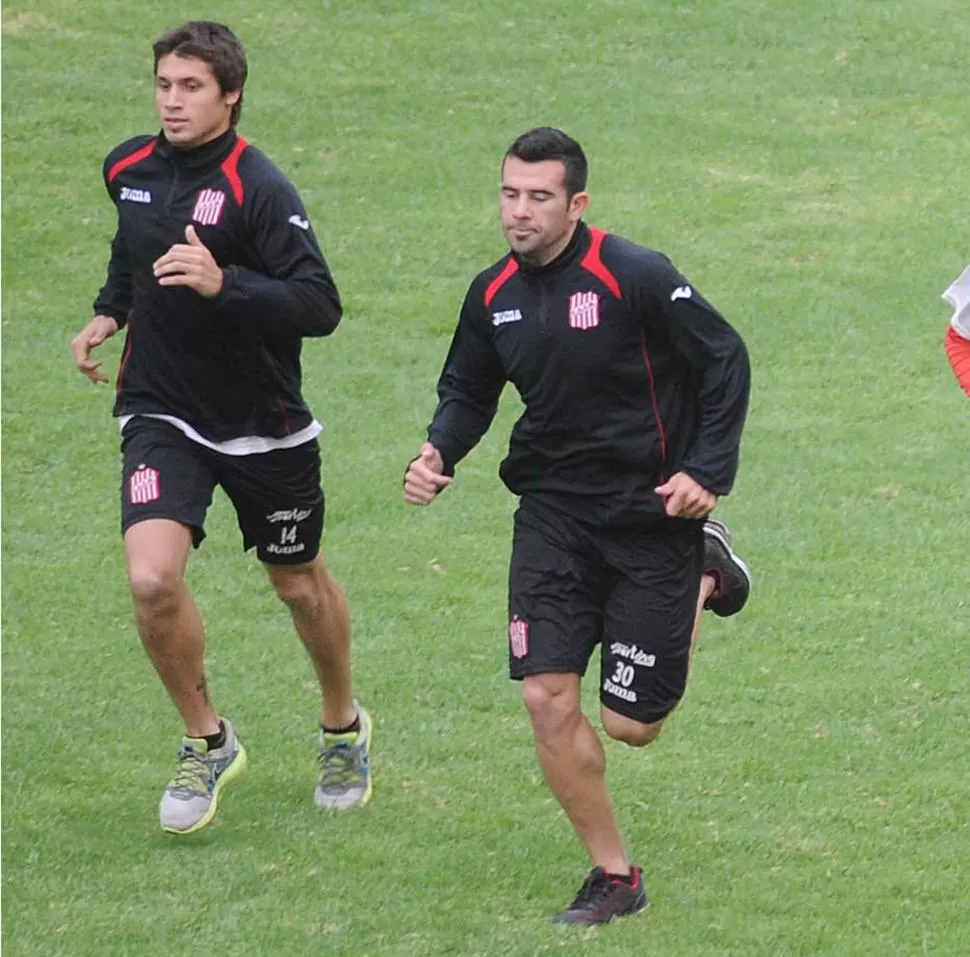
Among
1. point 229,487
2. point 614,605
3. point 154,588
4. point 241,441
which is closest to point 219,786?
point 154,588

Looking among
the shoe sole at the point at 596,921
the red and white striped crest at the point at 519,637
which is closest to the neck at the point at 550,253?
the red and white striped crest at the point at 519,637

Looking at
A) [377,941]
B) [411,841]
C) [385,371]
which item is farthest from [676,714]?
[385,371]

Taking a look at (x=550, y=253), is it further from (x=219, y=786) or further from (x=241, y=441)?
(x=219, y=786)

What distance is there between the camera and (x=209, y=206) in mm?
6438

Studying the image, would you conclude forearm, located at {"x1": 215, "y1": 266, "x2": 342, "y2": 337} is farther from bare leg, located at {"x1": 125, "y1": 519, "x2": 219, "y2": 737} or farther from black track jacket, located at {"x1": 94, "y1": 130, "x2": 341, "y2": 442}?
bare leg, located at {"x1": 125, "y1": 519, "x2": 219, "y2": 737}

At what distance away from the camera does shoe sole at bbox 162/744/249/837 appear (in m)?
6.55

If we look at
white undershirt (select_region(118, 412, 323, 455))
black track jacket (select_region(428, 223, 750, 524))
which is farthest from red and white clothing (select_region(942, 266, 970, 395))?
white undershirt (select_region(118, 412, 323, 455))

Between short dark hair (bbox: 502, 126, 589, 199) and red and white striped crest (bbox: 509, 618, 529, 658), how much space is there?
118cm

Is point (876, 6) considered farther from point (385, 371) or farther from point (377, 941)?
point (377, 941)

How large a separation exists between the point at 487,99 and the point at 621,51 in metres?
1.27

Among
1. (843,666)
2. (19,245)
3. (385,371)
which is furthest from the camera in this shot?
(19,245)

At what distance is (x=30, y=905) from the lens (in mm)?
6145

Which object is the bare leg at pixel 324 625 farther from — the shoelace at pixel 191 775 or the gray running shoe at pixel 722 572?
the gray running shoe at pixel 722 572

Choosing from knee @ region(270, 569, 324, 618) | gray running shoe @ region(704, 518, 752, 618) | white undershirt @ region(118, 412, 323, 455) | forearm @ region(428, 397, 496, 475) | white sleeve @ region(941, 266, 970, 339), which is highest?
white sleeve @ region(941, 266, 970, 339)
